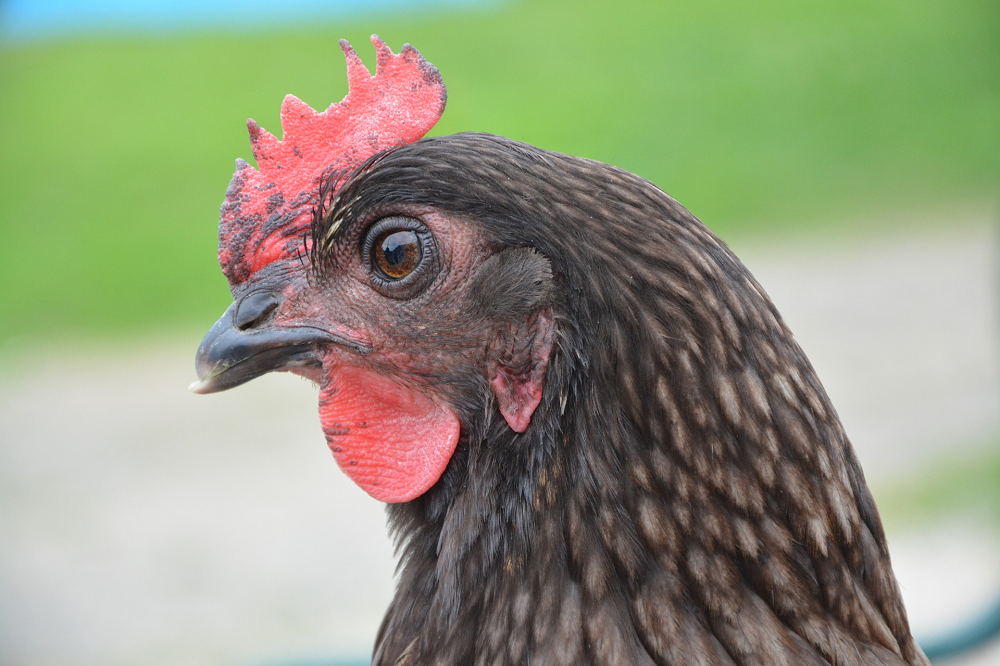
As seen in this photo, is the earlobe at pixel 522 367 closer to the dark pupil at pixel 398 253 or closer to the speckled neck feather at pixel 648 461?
the speckled neck feather at pixel 648 461

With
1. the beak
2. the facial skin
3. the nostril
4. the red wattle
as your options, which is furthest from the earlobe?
the nostril

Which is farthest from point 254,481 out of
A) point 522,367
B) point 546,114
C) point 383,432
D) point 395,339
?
point 546,114

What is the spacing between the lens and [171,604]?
4.65 metres

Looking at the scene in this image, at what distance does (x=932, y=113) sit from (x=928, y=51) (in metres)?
1.70

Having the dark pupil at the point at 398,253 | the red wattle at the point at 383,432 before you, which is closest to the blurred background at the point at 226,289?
the red wattle at the point at 383,432

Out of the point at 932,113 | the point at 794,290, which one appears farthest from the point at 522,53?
the point at 794,290

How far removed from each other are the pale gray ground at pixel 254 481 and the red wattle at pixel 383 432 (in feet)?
8.02

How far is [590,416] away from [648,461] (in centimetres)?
12

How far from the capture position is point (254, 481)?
5.60 m

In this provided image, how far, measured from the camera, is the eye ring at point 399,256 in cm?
159

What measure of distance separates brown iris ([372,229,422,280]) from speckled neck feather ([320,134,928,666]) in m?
0.06

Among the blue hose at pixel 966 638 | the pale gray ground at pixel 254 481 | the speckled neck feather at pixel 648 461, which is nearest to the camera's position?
the speckled neck feather at pixel 648 461

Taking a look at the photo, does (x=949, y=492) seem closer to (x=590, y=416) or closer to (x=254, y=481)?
(x=254, y=481)

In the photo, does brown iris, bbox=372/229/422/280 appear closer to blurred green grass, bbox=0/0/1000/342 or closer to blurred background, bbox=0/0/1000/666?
blurred background, bbox=0/0/1000/666
